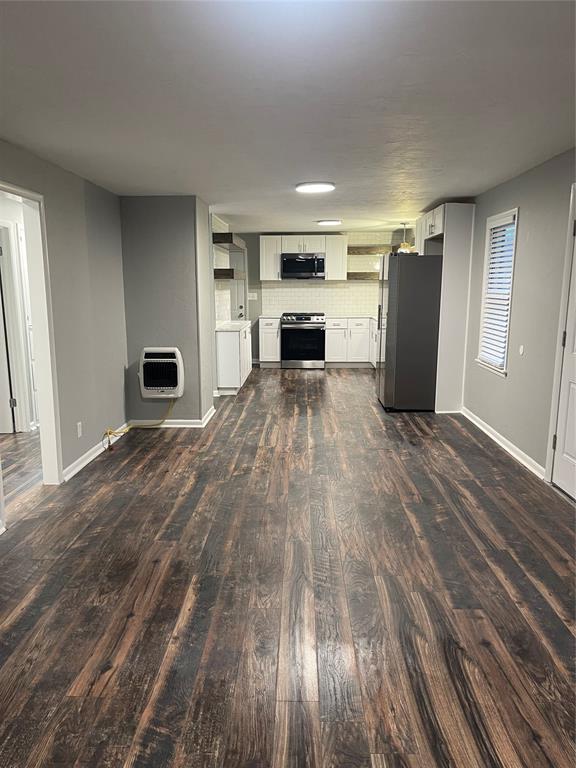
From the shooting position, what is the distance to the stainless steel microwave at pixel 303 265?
9305 mm

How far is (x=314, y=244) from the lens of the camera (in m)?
9.30

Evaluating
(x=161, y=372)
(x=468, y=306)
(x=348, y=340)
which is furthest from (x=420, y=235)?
(x=161, y=372)

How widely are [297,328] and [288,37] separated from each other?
7383mm

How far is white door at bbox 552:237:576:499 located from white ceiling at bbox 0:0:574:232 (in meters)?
1.18

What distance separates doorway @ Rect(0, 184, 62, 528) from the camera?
3785mm

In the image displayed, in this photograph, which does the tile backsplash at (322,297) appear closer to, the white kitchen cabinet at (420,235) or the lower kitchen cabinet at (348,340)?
the lower kitchen cabinet at (348,340)

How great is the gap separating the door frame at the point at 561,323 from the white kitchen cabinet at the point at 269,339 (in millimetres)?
6051

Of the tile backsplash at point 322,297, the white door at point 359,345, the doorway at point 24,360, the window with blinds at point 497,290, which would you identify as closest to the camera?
the doorway at point 24,360

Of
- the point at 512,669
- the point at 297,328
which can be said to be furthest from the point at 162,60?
the point at 297,328

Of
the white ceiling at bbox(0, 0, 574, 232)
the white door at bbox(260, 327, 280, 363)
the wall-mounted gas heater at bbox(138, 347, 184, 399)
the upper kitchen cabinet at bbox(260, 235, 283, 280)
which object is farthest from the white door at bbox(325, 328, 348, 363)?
the white ceiling at bbox(0, 0, 574, 232)

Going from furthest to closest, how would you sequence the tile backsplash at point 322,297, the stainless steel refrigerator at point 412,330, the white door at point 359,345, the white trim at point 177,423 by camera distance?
the tile backsplash at point 322,297
the white door at point 359,345
the stainless steel refrigerator at point 412,330
the white trim at point 177,423

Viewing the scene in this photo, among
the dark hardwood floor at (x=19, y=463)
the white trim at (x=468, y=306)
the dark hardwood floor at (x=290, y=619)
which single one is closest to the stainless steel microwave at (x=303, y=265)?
the white trim at (x=468, y=306)

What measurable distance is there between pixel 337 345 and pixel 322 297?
0.99 m

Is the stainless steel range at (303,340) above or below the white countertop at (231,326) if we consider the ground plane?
below
